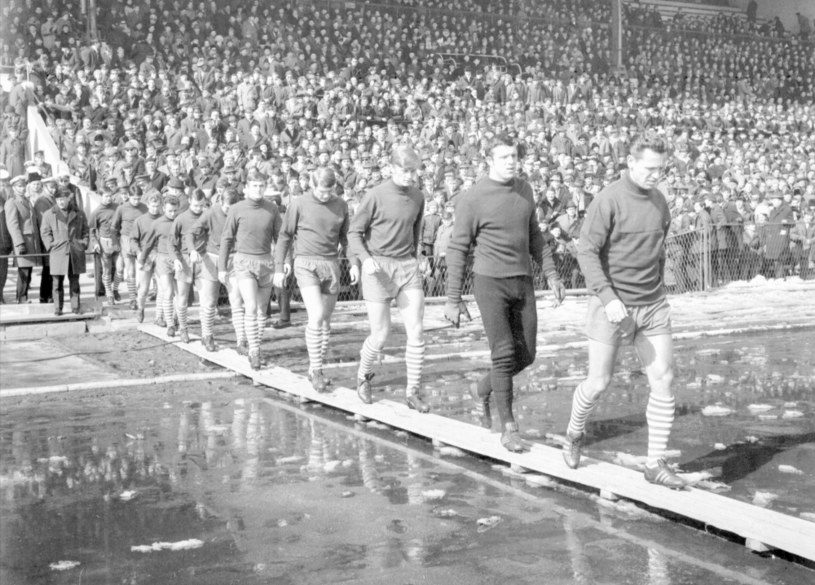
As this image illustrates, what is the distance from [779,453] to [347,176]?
54.6 feet

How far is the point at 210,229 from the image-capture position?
13117 millimetres

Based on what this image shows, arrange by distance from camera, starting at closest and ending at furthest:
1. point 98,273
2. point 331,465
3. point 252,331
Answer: point 331,465, point 252,331, point 98,273

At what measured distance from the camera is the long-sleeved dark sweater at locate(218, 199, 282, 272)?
38.3 feet

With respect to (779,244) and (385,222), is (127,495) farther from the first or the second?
(779,244)

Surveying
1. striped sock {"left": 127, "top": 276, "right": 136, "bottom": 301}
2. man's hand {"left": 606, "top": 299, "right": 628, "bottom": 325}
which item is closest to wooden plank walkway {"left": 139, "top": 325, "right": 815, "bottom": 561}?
man's hand {"left": 606, "top": 299, "right": 628, "bottom": 325}

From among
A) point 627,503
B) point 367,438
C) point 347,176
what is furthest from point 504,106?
point 627,503

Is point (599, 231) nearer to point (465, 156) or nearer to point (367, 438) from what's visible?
point (367, 438)

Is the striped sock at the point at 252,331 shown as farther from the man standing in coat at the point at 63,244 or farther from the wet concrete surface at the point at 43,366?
the man standing in coat at the point at 63,244

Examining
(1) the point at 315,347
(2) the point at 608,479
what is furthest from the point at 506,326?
(1) the point at 315,347

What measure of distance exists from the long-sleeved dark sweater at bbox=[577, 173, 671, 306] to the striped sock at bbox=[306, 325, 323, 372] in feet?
13.2

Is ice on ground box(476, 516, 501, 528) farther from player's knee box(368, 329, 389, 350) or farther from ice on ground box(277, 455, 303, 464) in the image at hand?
player's knee box(368, 329, 389, 350)

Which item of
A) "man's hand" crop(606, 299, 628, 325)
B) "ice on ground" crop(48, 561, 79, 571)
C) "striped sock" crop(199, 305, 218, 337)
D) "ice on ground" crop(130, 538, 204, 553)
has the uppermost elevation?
"man's hand" crop(606, 299, 628, 325)

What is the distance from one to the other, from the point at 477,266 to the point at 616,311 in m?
1.48

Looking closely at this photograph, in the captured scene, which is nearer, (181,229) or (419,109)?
(181,229)
